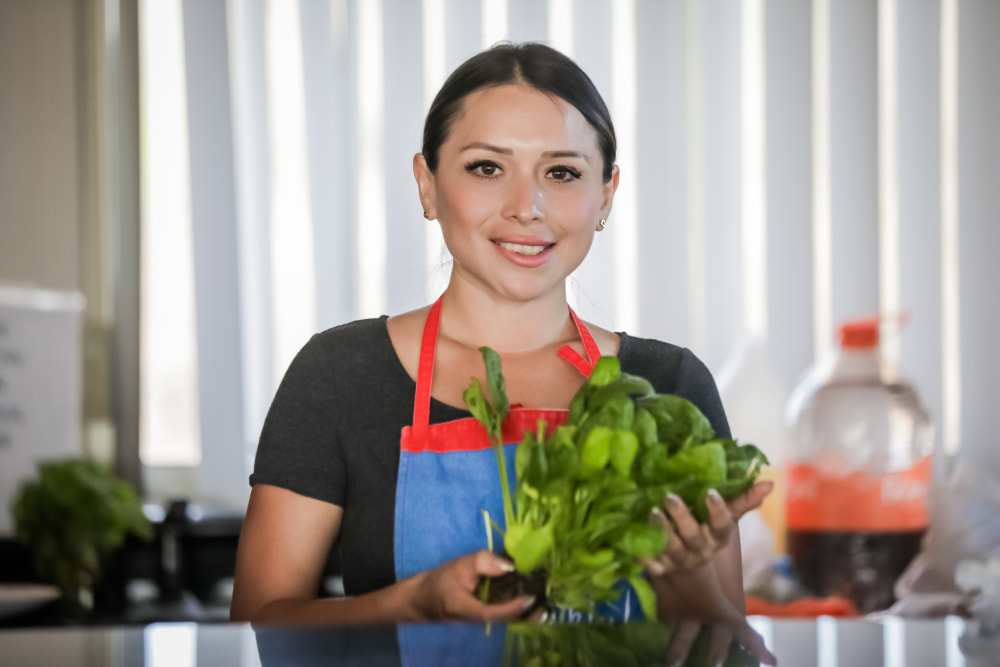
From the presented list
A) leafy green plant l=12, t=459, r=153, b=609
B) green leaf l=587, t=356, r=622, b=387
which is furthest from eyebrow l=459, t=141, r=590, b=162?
leafy green plant l=12, t=459, r=153, b=609

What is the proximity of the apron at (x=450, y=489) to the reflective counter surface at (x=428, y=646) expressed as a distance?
255 millimetres

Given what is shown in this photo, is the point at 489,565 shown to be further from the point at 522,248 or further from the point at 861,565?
the point at 861,565

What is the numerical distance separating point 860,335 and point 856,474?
0.24m

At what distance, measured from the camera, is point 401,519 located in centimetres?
82

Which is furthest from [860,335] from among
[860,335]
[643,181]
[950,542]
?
[643,181]

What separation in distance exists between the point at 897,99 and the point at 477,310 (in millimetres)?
1271

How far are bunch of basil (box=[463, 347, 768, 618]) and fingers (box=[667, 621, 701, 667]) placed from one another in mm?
47

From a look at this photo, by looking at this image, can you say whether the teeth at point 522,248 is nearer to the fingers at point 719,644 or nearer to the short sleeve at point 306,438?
the short sleeve at point 306,438

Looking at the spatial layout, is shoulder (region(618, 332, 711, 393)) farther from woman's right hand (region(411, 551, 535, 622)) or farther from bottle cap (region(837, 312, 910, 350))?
bottle cap (region(837, 312, 910, 350))

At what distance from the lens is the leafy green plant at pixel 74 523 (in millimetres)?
→ 1748

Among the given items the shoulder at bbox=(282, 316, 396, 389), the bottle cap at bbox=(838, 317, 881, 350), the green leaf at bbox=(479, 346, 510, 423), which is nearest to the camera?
the green leaf at bbox=(479, 346, 510, 423)

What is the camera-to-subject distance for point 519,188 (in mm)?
810

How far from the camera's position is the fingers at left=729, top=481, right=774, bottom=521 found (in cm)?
61

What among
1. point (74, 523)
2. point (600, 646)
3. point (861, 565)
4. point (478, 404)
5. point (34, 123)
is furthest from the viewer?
point (34, 123)
